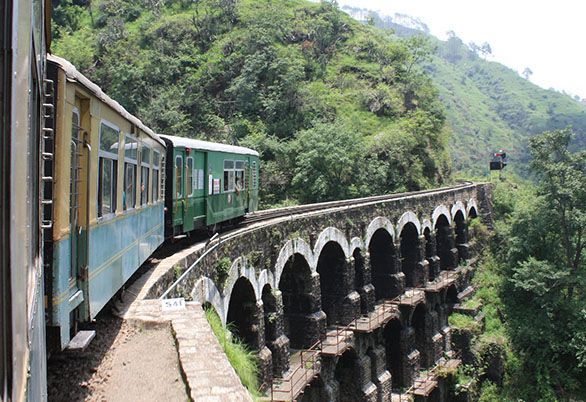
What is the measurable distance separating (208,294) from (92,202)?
4867 mm

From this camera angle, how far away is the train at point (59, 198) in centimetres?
163

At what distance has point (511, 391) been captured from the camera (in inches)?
859

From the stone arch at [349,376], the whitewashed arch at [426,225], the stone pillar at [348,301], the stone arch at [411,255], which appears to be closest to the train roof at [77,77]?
the stone pillar at [348,301]

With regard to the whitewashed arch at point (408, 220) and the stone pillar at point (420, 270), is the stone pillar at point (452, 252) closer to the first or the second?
the stone pillar at point (420, 270)

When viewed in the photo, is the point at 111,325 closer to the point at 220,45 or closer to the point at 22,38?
the point at 22,38

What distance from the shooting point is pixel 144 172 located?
7.43m

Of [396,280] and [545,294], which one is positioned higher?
[396,280]

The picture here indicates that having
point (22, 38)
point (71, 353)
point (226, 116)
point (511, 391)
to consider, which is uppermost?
point (226, 116)

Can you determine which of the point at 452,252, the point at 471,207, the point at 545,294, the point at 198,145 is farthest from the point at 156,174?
the point at 471,207

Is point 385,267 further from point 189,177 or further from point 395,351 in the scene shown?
point 189,177

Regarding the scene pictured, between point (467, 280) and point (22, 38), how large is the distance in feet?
92.0

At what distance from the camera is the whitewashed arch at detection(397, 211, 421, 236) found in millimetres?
21219

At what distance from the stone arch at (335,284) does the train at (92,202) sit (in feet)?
28.6

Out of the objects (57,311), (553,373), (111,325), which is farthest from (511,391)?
(57,311)
